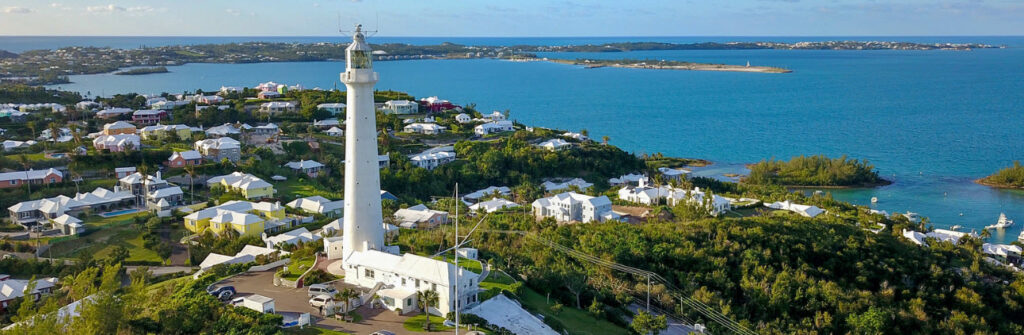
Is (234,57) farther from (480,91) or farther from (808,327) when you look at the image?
(808,327)

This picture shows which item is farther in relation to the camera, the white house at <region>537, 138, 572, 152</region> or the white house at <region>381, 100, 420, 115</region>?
the white house at <region>381, 100, 420, 115</region>

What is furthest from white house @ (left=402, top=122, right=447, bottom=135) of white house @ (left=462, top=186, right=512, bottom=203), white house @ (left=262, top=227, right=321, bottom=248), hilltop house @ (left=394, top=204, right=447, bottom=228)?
white house @ (left=262, top=227, right=321, bottom=248)

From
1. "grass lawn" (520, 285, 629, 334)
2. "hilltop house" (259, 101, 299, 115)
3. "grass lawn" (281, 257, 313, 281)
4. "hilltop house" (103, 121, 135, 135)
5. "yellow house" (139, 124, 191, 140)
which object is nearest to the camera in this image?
"grass lawn" (520, 285, 629, 334)

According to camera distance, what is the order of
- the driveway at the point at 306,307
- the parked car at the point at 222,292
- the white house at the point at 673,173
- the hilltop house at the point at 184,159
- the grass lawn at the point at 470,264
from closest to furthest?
1. the driveway at the point at 306,307
2. the parked car at the point at 222,292
3. the grass lawn at the point at 470,264
4. the hilltop house at the point at 184,159
5. the white house at the point at 673,173

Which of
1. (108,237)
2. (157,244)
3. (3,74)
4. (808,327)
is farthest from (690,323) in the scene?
(3,74)

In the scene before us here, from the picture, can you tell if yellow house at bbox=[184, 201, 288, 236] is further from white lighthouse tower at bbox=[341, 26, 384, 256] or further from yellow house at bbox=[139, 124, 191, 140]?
yellow house at bbox=[139, 124, 191, 140]

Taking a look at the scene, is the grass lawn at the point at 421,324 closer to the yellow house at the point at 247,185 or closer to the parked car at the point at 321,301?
the parked car at the point at 321,301

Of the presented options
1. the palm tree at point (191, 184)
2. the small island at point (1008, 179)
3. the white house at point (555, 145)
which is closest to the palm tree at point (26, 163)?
the palm tree at point (191, 184)
